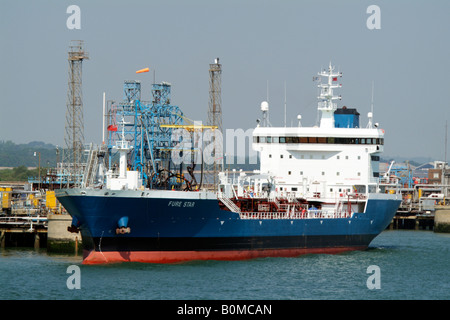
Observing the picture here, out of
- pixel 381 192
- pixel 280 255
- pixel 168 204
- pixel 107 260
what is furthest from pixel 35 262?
pixel 381 192

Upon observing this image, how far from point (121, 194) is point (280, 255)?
34.0 feet

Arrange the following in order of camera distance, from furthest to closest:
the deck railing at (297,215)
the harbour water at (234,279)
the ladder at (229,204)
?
1. the deck railing at (297,215)
2. the ladder at (229,204)
3. the harbour water at (234,279)

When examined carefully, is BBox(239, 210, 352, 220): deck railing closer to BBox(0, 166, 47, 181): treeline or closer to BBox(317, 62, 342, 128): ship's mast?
BBox(317, 62, 342, 128): ship's mast

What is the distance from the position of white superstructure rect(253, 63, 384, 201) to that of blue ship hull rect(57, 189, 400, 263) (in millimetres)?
5343

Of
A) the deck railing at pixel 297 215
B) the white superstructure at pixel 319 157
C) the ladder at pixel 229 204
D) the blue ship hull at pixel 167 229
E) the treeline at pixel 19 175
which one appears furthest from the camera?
the treeline at pixel 19 175

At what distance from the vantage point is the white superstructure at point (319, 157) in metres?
47.5

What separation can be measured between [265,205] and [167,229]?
24.7 feet

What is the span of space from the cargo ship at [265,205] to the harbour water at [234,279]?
0.97 metres

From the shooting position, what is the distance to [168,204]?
122ft

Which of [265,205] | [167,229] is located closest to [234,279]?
[167,229]
